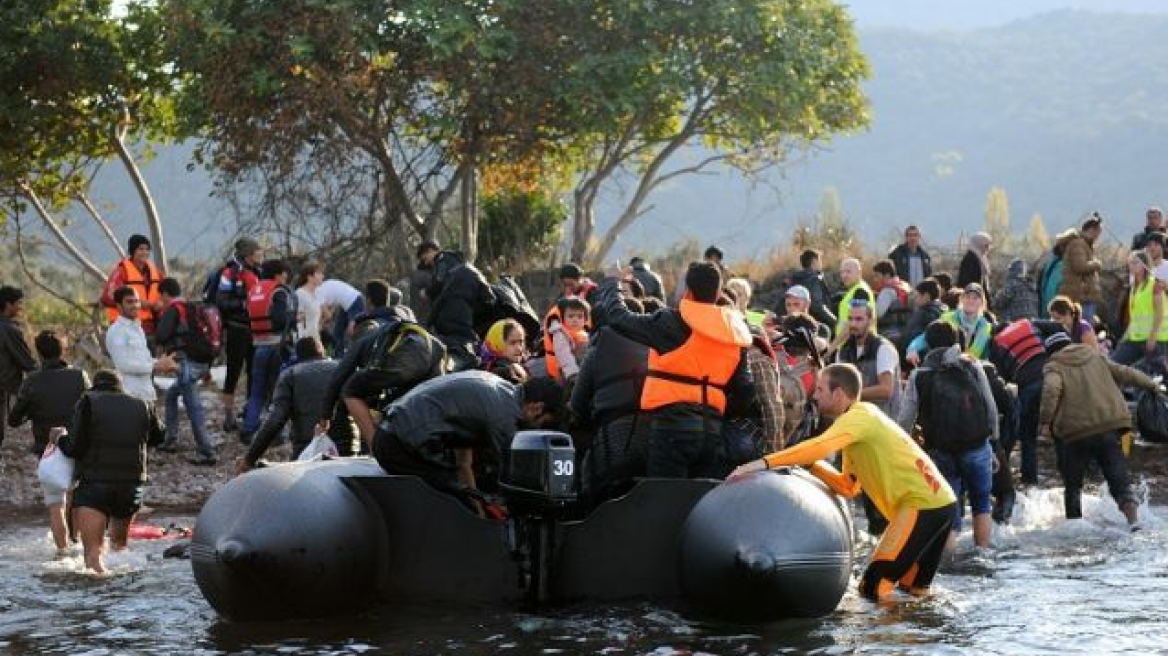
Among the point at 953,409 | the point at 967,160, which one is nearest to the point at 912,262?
the point at 953,409

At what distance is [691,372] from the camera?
11.9 metres

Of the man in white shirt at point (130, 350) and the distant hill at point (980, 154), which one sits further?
the distant hill at point (980, 154)

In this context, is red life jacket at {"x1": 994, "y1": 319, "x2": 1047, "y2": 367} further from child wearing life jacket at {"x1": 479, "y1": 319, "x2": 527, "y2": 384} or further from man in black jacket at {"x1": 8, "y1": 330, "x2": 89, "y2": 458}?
man in black jacket at {"x1": 8, "y1": 330, "x2": 89, "y2": 458}

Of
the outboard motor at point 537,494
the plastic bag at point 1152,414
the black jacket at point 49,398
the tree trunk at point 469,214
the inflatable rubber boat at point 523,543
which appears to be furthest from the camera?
the tree trunk at point 469,214

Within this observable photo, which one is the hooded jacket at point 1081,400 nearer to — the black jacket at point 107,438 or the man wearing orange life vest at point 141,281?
the black jacket at point 107,438

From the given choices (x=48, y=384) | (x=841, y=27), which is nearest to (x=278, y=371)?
(x=48, y=384)

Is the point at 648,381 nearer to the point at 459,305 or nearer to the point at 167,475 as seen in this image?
the point at 459,305

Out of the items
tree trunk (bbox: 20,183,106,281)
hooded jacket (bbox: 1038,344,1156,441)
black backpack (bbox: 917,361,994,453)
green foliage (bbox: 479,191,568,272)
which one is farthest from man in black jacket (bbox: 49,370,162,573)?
tree trunk (bbox: 20,183,106,281)

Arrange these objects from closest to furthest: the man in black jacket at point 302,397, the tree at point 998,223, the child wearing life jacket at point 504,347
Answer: the child wearing life jacket at point 504,347, the man in black jacket at point 302,397, the tree at point 998,223

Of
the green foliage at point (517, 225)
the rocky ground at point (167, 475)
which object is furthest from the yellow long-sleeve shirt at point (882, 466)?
the green foliage at point (517, 225)

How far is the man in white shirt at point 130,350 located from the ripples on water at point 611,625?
4.23m

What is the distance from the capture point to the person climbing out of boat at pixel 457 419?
1199 centimetres

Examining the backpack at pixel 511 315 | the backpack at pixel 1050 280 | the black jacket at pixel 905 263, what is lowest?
the backpack at pixel 511 315

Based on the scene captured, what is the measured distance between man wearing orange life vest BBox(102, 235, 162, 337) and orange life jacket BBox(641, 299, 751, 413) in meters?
9.97
